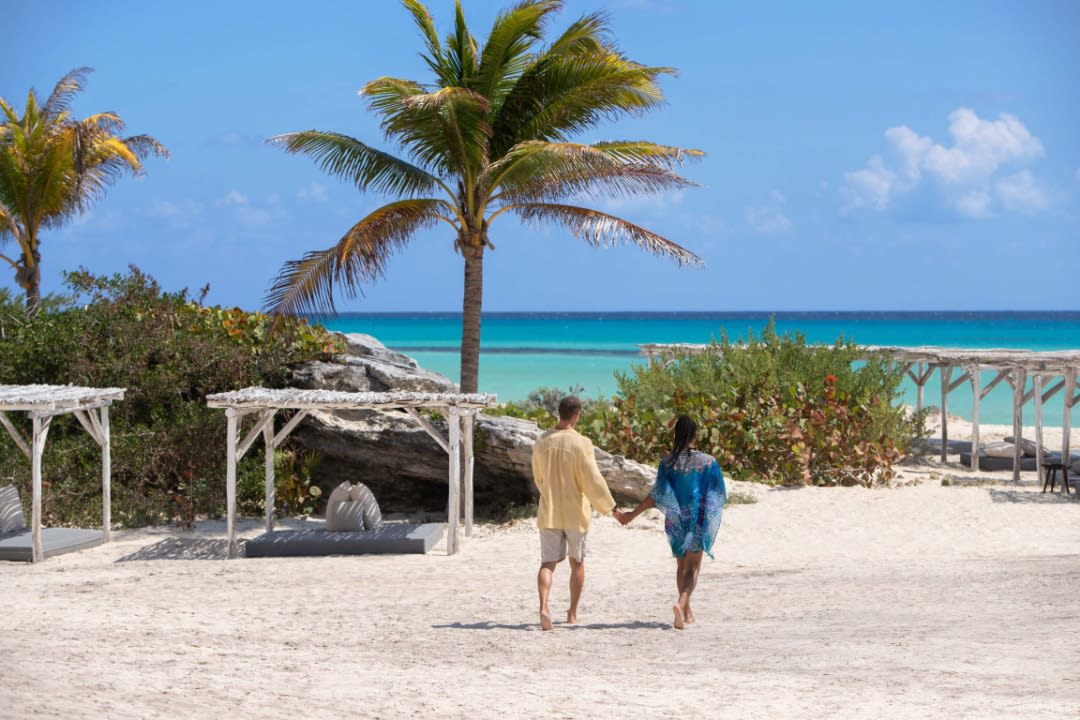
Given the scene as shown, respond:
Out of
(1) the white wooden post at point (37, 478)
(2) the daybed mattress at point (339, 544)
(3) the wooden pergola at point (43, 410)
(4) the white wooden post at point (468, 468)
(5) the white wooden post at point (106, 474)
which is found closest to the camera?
(3) the wooden pergola at point (43, 410)

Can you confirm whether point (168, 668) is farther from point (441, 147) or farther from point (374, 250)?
Result: point (441, 147)

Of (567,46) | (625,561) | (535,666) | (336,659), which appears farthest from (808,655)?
(567,46)

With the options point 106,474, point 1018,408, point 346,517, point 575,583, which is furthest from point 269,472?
point 1018,408

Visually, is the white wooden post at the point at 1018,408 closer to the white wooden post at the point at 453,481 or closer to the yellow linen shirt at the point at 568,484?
the white wooden post at the point at 453,481

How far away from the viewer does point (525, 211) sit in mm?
15297

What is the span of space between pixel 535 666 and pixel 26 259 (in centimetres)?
1761

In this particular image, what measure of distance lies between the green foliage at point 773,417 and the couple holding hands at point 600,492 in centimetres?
847

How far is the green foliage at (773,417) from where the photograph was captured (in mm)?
15898

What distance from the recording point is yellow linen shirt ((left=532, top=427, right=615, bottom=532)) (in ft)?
23.7

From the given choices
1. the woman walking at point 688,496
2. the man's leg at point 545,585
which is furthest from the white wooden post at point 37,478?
the woman walking at point 688,496

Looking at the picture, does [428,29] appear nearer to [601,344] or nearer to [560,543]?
[560,543]

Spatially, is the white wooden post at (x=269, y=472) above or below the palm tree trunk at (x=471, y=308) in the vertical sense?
below

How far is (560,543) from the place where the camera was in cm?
736

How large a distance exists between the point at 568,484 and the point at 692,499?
819 mm
